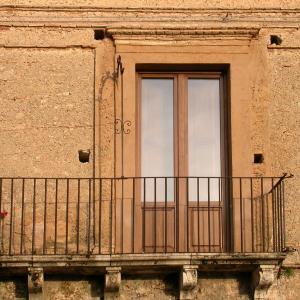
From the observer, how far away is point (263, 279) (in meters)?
11.6

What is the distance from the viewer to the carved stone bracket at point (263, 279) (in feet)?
37.9

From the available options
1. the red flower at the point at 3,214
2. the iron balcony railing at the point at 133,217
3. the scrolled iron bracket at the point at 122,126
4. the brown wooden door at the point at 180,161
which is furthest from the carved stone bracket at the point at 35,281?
the scrolled iron bracket at the point at 122,126

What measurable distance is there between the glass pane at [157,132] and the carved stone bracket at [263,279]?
4.71 feet

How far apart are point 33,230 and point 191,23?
9.86ft

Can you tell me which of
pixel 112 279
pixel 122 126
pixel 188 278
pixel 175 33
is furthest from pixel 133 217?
pixel 175 33

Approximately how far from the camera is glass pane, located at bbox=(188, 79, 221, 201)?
1261 cm

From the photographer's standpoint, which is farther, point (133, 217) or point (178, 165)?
point (178, 165)

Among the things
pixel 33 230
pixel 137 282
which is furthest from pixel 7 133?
pixel 137 282

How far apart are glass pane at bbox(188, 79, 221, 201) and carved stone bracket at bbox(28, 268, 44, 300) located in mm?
2054

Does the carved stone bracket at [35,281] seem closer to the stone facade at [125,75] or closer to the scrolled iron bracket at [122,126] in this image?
the stone facade at [125,75]

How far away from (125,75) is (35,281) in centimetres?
262

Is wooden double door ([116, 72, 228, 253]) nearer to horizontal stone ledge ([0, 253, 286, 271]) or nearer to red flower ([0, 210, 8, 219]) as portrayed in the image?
horizontal stone ledge ([0, 253, 286, 271])

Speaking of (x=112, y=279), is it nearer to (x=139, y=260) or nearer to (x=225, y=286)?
(x=139, y=260)

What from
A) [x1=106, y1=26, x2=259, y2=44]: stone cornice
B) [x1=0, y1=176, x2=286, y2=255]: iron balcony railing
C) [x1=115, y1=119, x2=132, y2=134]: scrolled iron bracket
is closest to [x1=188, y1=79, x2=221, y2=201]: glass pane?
[x1=0, y1=176, x2=286, y2=255]: iron balcony railing
